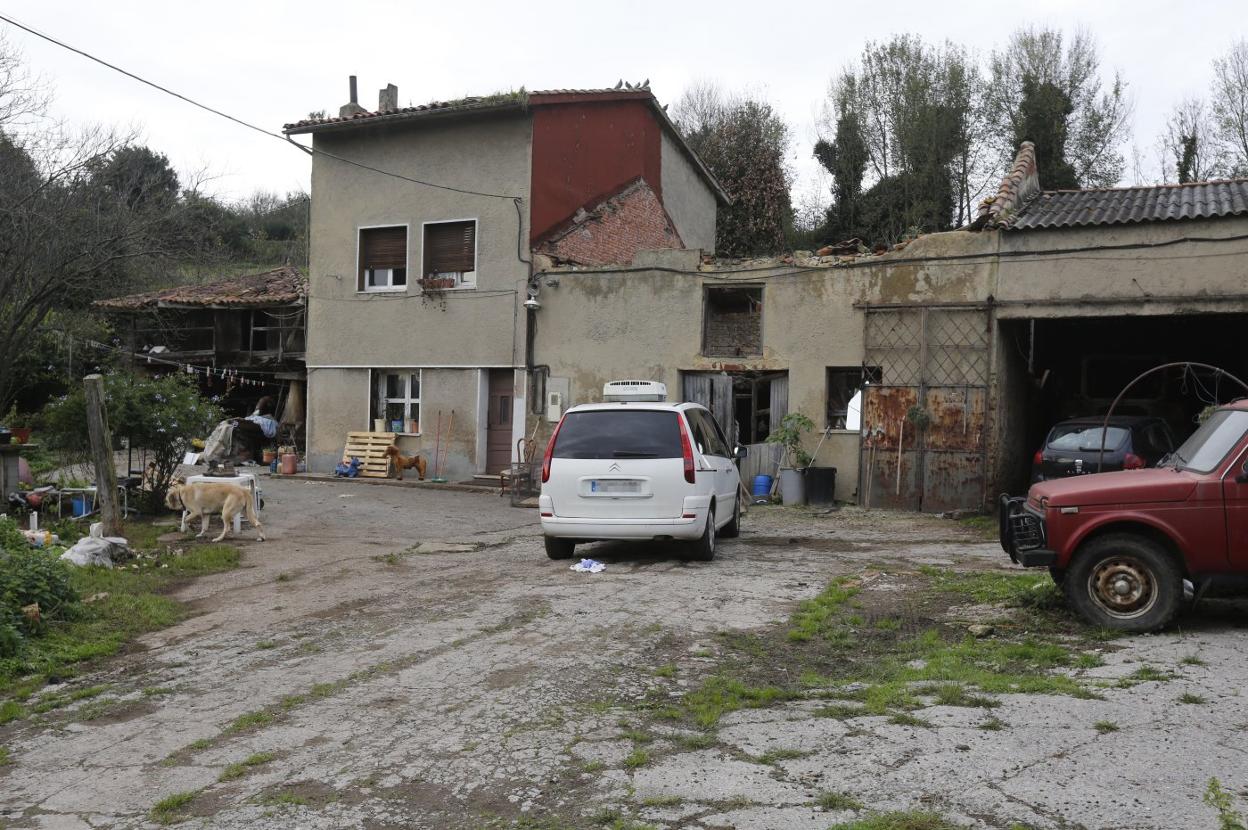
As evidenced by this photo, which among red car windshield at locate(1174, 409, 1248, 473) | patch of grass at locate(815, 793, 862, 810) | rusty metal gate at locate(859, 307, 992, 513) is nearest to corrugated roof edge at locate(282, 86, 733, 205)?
rusty metal gate at locate(859, 307, 992, 513)

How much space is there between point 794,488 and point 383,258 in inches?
437

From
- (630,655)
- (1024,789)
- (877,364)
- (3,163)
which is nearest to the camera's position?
(1024,789)

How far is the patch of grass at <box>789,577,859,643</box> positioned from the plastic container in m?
7.98

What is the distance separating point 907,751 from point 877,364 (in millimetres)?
13402

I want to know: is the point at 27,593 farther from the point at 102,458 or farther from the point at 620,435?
the point at 620,435

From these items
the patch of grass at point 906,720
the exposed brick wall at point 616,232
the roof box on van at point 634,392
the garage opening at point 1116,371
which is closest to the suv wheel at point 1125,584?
the patch of grass at point 906,720

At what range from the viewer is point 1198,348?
20562mm

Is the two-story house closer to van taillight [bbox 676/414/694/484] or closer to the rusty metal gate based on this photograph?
the rusty metal gate

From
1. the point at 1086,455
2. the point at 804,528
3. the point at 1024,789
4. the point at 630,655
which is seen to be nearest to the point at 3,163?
the point at 804,528

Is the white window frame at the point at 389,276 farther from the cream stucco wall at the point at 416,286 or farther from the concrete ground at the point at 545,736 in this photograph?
the concrete ground at the point at 545,736

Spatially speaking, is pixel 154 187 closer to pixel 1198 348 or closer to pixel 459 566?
pixel 459 566

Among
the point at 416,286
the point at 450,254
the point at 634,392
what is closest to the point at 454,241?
the point at 450,254

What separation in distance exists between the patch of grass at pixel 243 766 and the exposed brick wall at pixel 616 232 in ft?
55.2

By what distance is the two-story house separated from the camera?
20.9 meters
